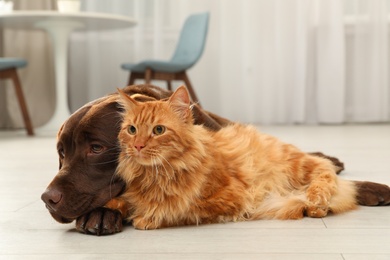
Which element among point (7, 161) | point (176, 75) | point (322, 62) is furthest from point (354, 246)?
point (322, 62)

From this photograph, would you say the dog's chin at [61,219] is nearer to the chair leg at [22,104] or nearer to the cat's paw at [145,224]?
the cat's paw at [145,224]

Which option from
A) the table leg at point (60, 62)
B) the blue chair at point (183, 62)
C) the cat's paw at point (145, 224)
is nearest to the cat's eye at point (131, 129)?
the cat's paw at point (145, 224)

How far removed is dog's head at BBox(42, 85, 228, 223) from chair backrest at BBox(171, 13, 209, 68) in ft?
11.7

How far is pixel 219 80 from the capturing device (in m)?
5.70

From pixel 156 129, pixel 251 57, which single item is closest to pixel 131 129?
pixel 156 129

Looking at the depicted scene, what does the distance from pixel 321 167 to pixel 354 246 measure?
0.43 m

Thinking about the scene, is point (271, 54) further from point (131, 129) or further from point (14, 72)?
point (131, 129)

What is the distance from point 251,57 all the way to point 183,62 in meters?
0.82

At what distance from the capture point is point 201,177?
136cm

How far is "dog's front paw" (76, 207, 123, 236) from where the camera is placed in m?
1.35

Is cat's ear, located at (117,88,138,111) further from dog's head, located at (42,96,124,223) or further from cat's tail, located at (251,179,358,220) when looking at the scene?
cat's tail, located at (251,179,358,220)

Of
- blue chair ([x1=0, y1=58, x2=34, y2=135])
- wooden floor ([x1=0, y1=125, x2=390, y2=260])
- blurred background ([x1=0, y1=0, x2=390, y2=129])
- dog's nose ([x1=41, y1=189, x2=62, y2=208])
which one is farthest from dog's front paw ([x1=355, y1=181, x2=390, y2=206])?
blurred background ([x1=0, y1=0, x2=390, y2=129])

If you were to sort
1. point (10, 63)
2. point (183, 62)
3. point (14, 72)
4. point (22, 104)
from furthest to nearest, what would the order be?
point (183, 62) < point (22, 104) < point (14, 72) < point (10, 63)

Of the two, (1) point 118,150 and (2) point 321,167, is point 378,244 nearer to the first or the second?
(2) point 321,167
